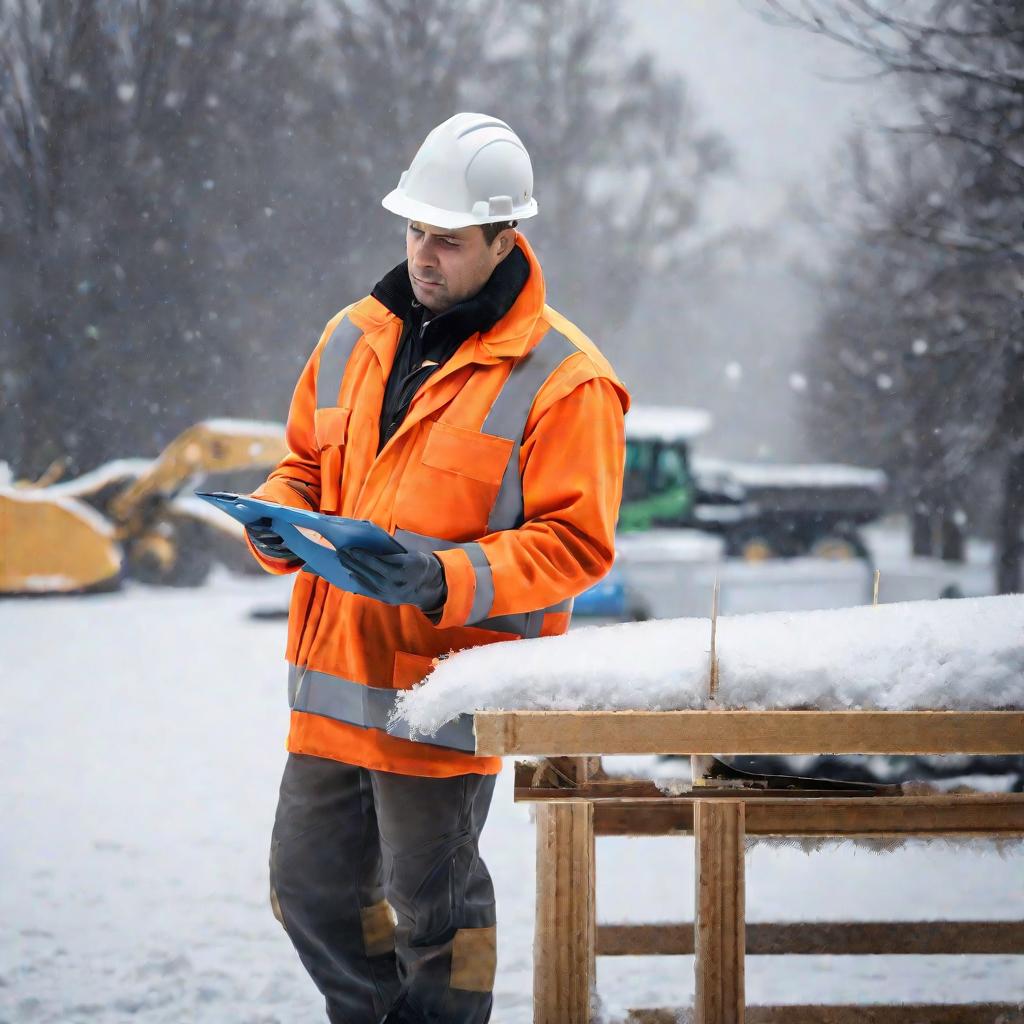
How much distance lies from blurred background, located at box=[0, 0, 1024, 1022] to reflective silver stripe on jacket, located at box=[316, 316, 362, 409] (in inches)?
218

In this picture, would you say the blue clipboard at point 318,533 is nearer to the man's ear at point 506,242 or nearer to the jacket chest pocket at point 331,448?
the jacket chest pocket at point 331,448

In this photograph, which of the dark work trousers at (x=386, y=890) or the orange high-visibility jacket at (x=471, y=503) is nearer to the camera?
the orange high-visibility jacket at (x=471, y=503)

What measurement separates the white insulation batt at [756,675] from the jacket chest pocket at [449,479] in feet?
0.93

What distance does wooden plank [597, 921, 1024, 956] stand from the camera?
271 centimetres

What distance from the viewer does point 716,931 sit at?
77.7 inches

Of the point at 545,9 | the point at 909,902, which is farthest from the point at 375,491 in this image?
the point at 545,9

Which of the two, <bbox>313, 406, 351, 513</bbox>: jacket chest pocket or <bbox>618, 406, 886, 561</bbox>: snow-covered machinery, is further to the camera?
<bbox>618, 406, 886, 561</bbox>: snow-covered machinery

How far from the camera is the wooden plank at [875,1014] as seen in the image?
249cm

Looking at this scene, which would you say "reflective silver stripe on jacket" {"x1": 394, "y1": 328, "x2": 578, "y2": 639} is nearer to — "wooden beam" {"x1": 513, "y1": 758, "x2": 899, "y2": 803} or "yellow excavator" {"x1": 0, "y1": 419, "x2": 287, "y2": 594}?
"wooden beam" {"x1": 513, "y1": 758, "x2": 899, "y2": 803}

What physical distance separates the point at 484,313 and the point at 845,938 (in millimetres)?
1612

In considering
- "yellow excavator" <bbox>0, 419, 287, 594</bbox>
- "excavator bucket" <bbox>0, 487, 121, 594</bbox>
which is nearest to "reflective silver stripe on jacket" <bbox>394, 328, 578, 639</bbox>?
"yellow excavator" <bbox>0, 419, 287, 594</bbox>

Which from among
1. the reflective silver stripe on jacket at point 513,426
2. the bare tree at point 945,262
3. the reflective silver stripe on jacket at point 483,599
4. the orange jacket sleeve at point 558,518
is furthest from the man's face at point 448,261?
the bare tree at point 945,262

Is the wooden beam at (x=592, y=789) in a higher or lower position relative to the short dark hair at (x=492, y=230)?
lower

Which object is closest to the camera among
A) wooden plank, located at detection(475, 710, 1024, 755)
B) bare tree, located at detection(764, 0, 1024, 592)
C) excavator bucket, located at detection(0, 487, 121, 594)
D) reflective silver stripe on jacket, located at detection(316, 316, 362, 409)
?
wooden plank, located at detection(475, 710, 1024, 755)
